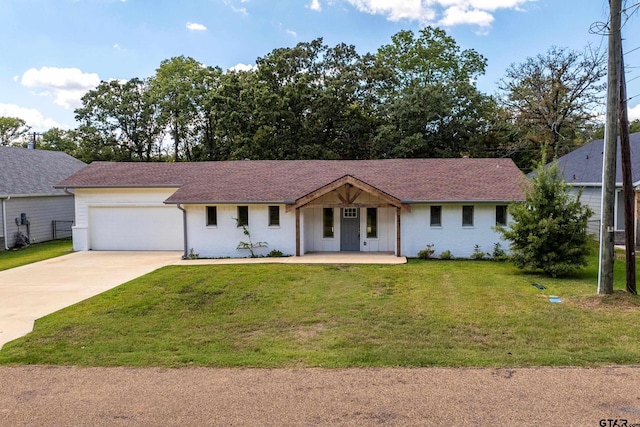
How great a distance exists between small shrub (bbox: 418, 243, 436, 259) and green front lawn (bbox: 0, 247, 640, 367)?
3.73 meters

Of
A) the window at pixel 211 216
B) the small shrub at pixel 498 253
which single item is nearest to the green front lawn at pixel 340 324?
the small shrub at pixel 498 253

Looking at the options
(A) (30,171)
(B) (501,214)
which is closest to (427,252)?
(B) (501,214)

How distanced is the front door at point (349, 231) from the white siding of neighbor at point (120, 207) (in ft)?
23.8

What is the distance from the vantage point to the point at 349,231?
19.4 metres

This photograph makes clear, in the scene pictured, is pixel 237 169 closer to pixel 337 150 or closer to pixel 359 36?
pixel 337 150

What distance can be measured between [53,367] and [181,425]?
3.08 m

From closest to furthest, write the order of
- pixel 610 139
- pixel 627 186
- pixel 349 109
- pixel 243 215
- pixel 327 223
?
pixel 610 139 → pixel 627 186 → pixel 243 215 → pixel 327 223 → pixel 349 109

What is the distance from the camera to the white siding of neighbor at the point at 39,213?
2233cm

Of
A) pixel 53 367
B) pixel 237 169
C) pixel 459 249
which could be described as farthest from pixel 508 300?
pixel 237 169

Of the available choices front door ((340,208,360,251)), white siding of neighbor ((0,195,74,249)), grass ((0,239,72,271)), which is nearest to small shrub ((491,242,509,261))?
front door ((340,208,360,251))

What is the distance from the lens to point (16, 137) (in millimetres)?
53750

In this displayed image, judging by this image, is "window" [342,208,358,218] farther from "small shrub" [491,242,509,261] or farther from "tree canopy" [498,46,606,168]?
"tree canopy" [498,46,606,168]

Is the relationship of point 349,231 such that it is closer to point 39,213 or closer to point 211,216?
point 211,216

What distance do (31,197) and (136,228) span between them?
6871mm
